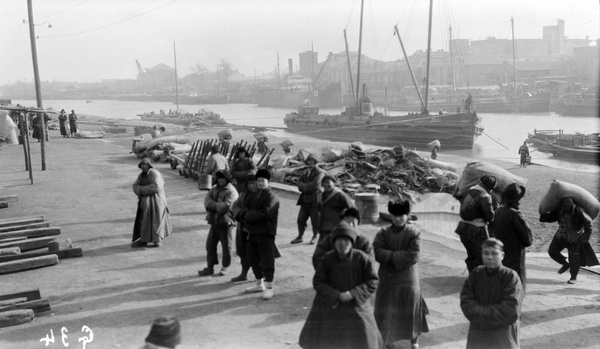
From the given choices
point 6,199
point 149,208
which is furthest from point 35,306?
point 6,199

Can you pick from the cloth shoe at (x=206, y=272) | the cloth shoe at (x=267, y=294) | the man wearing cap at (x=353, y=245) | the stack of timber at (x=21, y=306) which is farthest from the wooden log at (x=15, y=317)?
the man wearing cap at (x=353, y=245)

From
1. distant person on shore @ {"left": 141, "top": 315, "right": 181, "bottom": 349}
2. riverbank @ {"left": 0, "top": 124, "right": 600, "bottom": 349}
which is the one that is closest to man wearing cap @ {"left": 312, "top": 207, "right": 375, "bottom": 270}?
riverbank @ {"left": 0, "top": 124, "right": 600, "bottom": 349}

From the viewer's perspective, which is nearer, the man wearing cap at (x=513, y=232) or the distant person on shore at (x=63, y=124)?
the man wearing cap at (x=513, y=232)

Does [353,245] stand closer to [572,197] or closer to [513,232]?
[513,232]

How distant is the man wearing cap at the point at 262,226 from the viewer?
695 cm

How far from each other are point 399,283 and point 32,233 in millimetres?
7319

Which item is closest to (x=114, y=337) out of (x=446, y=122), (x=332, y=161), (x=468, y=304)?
(x=468, y=304)

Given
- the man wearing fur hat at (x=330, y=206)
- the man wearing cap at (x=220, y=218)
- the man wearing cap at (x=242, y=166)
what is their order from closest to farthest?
1. the man wearing fur hat at (x=330, y=206)
2. the man wearing cap at (x=220, y=218)
3. the man wearing cap at (x=242, y=166)

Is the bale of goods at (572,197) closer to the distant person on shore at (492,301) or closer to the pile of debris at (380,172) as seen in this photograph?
the distant person on shore at (492,301)

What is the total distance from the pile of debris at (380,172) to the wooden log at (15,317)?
8420 millimetres

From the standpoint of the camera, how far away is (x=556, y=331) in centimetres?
607

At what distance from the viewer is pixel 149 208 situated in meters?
9.45

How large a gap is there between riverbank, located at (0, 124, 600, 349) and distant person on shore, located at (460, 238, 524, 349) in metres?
1.24

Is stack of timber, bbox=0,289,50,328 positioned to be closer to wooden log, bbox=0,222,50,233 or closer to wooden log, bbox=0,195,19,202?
wooden log, bbox=0,222,50,233
